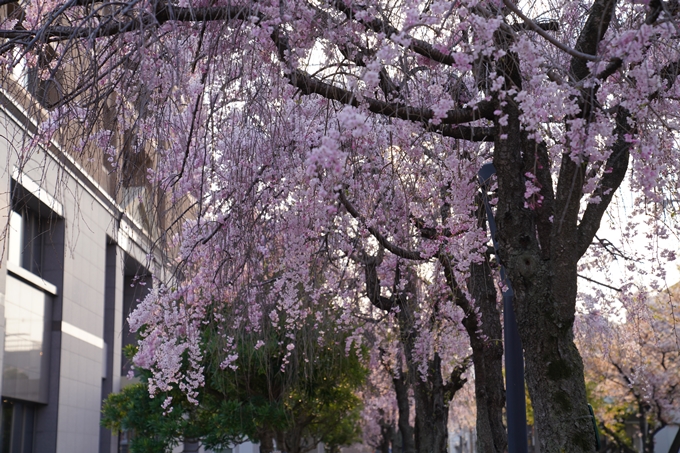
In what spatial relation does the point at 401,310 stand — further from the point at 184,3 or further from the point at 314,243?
the point at 184,3

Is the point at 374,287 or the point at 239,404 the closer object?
the point at 374,287

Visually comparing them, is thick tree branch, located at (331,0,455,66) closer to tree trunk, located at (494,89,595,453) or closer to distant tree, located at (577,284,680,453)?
tree trunk, located at (494,89,595,453)

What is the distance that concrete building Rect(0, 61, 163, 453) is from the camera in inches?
708

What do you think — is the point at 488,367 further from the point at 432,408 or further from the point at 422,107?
the point at 432,408

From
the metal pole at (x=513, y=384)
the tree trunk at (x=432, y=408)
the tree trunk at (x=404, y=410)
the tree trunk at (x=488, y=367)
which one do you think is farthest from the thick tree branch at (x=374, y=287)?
the tree trunk at (x=404, y=410)

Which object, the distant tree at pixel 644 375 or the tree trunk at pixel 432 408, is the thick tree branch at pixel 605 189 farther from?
the distant tree at pixel 644 375

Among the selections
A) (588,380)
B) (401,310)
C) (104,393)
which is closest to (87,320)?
(104,393)

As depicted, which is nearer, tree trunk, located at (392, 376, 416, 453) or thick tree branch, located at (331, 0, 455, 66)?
thick tree branch, located at (331, 0, 455, 66)

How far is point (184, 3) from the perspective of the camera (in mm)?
6383

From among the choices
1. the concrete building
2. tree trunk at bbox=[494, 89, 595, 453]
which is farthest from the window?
tree trunk at bbox=[494, 89, 595, 453]

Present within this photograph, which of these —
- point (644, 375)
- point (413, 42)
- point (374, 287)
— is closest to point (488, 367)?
point (374, 287)

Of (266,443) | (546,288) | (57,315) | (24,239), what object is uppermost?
(24,239)

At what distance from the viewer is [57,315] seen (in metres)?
21.0

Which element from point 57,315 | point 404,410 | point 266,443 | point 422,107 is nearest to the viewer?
point 422,107
